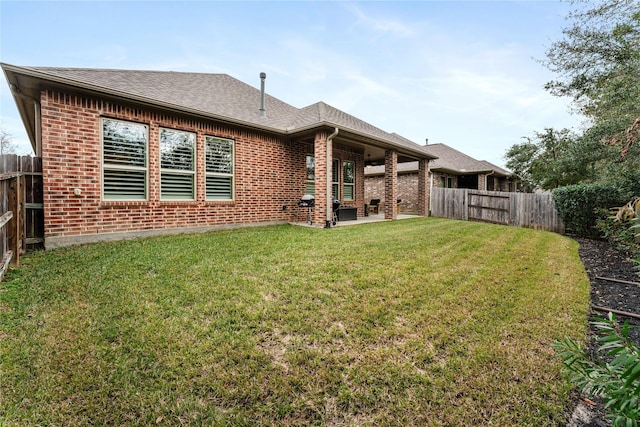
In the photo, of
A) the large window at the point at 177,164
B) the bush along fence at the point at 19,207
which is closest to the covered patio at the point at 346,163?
the large window at the point at 177,164

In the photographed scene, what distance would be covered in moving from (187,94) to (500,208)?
13073 millimetres

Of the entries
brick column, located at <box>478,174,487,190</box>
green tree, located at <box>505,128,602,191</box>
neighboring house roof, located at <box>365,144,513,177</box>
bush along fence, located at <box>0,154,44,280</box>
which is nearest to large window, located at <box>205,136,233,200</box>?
bush along fence, located at <box>0,154,44,280</box>

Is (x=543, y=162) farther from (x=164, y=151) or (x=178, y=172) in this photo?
(x=164, y=151)

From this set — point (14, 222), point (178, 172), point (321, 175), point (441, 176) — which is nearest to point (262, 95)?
point (321, 175)

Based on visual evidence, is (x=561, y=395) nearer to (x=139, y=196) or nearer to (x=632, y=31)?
(x=139, y=196)

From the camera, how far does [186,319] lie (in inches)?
110

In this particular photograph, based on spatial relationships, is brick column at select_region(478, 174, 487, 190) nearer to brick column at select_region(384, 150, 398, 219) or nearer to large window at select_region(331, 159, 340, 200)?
brick column at select_region(384, 150, 398, 219)

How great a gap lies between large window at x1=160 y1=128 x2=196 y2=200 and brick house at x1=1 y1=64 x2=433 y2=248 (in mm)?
26

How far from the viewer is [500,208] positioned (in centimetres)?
1225

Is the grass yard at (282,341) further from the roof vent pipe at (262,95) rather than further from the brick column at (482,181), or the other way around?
the brick column at (482,181)

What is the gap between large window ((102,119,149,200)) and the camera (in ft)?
20.3

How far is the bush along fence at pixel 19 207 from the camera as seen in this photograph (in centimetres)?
412

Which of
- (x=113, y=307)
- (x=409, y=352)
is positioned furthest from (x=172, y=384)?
(x=409, y=352)

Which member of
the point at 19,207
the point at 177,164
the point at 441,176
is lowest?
the point at 19,207
